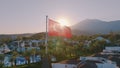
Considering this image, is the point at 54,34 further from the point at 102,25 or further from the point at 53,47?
the point at 102,25

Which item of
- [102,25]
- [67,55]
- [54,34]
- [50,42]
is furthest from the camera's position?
[102,25]

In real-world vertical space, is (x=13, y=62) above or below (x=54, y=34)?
below

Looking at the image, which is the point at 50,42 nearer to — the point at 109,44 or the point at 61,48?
the point at 61,48

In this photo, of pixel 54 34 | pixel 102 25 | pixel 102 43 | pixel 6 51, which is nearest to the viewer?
pixel 54 34

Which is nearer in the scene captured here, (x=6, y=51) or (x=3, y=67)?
(x=3, y=67)

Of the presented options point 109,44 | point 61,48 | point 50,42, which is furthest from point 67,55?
point 109,44

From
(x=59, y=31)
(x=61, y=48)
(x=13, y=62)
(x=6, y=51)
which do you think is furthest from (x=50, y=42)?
(x=59, y=31)

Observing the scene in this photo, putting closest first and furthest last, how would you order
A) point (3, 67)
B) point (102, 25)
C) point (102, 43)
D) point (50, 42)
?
point (3, 67), point (50, 42), point (102, 43), point (102, 25)

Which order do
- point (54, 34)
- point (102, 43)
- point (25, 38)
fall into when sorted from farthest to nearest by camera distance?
point (25, 38)
point (102, 43)
point (54, 34)

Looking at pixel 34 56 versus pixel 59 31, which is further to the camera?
pixel 34 56
